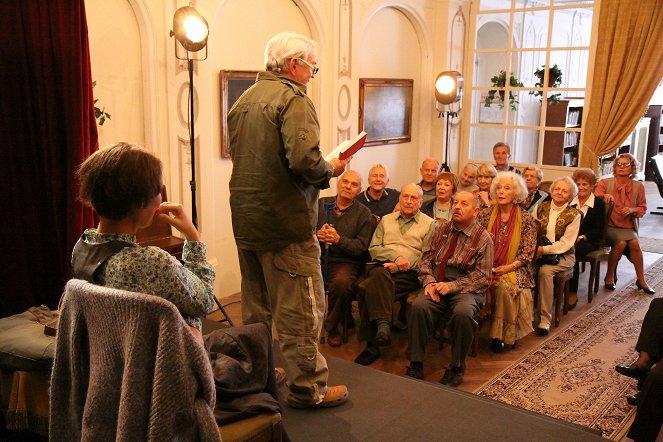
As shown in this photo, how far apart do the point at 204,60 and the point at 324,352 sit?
2113 millimetres

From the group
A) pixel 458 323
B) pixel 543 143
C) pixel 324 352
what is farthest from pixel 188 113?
pixel 543 143

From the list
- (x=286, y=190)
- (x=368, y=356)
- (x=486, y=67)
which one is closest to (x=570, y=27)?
(x=486, y=67)

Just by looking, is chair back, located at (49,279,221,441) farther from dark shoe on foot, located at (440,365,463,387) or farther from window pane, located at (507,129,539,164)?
window pane, located at (507,129,539,164)

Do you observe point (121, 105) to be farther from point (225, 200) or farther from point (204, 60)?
point (225, 200)

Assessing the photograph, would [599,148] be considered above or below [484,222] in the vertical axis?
above

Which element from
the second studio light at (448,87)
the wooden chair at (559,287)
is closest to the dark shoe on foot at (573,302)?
the wooden chair at (559,287)

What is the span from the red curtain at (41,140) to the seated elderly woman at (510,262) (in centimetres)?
246

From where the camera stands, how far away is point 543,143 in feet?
21.9

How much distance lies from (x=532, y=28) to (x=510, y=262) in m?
4.44

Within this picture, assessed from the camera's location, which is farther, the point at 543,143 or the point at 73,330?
the point at 543,143

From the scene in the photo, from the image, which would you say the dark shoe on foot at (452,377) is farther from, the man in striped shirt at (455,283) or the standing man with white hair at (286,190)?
the standing man with white hair at (286,190)

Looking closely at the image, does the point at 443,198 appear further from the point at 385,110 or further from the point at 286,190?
the point at 286,190

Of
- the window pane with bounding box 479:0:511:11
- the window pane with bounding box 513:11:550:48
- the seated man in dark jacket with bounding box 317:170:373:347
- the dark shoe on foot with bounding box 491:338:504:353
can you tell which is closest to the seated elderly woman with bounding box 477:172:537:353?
the dark shoe on foot with bounding box 491:338:504:353

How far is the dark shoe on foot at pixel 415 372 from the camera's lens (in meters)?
3.50
